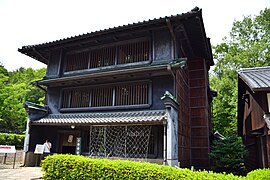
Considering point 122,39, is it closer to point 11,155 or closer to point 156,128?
point 156,128

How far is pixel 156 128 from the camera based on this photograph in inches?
417

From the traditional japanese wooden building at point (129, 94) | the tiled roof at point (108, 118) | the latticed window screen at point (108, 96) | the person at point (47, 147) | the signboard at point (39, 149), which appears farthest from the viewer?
the person at point (47, 147)

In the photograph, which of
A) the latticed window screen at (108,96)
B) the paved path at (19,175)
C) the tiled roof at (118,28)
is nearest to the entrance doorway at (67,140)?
the latticed window screen at (108,96)

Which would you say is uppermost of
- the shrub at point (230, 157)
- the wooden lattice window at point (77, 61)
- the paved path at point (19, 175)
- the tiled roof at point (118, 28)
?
the tiled roof at point (118, 28)

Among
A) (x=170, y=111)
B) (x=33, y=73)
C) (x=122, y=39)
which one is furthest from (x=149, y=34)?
(x=33, y=73)

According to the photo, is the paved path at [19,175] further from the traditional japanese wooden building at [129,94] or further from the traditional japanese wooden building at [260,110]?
the traditional japanese wooden building at [260,110]

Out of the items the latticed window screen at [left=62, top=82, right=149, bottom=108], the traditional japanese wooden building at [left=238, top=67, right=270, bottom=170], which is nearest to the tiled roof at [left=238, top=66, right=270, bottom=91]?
the traditional japanese wooden building at [left=238, top=67, right=270, bottom=170]

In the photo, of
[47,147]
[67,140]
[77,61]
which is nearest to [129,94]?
[77,61]

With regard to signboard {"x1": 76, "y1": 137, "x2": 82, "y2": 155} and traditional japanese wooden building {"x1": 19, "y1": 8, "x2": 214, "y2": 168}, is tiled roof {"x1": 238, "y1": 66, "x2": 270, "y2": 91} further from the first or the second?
signboard {"x1": 76, "y1": 137, "x2": 82, "y2": 155}

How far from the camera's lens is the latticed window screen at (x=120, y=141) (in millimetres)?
10711

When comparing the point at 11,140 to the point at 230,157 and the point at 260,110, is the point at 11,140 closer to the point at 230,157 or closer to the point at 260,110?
the point at 230,157

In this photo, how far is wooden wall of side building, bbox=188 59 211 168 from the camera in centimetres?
1360

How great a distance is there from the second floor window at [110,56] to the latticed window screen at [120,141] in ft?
12.9

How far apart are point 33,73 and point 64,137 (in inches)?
1049
